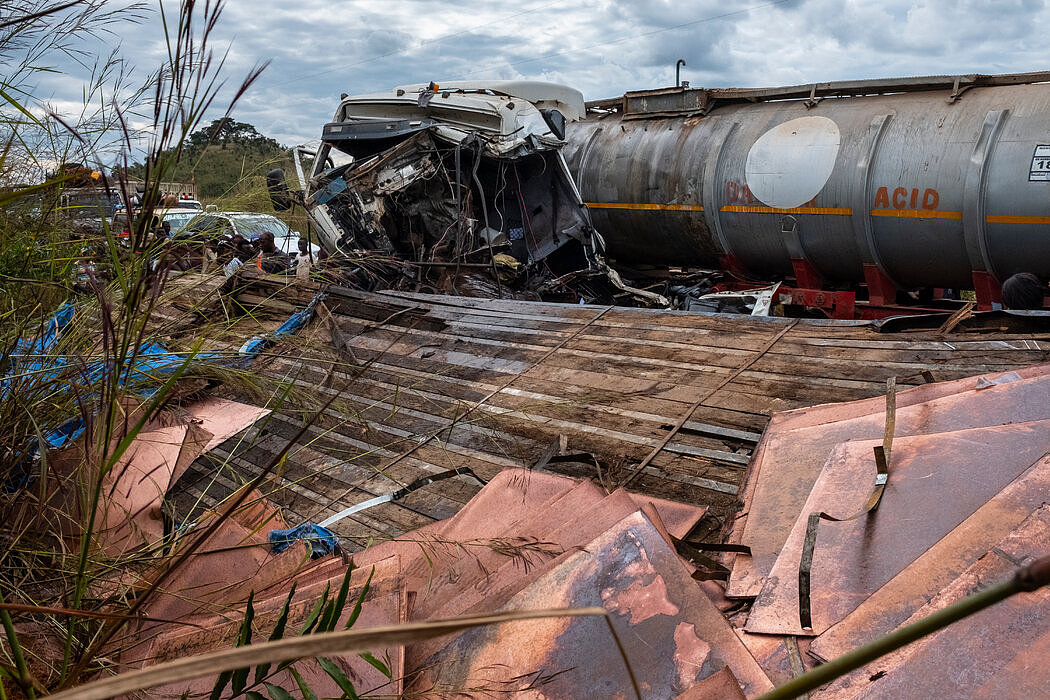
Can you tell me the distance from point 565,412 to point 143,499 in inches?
89.0

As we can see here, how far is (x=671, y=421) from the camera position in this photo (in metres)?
4.12

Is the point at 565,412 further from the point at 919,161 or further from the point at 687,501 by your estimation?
the point at 919,161

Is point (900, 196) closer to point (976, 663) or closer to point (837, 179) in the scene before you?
point (837, 179)

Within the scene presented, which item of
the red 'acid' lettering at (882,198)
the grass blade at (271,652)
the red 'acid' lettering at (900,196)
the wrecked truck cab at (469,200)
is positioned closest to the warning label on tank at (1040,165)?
the red 'acid' lettering at (900,196)

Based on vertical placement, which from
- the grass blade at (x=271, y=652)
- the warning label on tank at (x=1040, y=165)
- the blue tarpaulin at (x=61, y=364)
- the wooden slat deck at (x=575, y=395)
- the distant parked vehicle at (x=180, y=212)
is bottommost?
the wooden slat deck at (x=575, y=395)

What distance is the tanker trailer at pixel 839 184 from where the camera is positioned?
7496 millimetres

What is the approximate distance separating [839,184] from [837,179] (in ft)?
0.21

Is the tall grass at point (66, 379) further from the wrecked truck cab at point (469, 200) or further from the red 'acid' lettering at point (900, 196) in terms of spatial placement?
the red 'acid' lettering at point (900, 196)

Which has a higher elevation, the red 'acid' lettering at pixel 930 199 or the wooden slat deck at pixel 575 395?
the red 'acid' lettering at pixel 930 199

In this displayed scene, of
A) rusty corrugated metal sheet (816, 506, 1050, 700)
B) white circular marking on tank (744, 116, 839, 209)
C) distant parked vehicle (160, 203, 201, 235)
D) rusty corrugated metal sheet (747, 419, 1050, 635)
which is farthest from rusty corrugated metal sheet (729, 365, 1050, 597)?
white circular marking on tank (744, 116, 839, 209)

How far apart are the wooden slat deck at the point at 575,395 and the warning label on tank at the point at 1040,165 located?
4.05m

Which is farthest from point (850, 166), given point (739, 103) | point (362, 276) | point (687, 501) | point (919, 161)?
point (687, 501)

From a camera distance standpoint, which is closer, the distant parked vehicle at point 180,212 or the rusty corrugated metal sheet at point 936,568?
the rusty corrugated metal sheet at point 936,568

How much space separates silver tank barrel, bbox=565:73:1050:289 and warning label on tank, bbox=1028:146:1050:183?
11 mm
